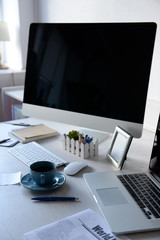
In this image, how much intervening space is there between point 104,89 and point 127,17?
73 cm

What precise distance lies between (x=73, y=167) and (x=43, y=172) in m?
0.15

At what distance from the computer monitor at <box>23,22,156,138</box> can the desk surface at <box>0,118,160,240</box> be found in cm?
14

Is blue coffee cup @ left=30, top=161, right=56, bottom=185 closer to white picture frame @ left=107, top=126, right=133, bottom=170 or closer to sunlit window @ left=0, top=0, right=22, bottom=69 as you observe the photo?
white picture frame @ left=107, top=126, right=133, bottom=170

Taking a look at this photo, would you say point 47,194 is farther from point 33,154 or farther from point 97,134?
point 97,134

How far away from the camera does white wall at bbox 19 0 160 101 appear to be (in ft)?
5.07

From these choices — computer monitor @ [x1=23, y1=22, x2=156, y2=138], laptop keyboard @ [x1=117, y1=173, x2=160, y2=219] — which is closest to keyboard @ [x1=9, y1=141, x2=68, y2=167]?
computer monitor @ [x1=23, y1=22, x2=156, y2=138]

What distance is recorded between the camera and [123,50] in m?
1.12

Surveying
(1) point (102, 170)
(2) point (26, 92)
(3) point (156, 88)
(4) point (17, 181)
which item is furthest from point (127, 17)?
(4) point (17, 181)

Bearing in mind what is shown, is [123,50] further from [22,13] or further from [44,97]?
[22,13]

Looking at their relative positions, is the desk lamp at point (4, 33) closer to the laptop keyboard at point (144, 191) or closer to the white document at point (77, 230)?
the laptop keyboard at point (144, 191)

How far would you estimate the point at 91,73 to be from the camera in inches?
47.8

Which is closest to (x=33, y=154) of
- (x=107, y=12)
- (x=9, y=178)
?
(x=9, y=178)

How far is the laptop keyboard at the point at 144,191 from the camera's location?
80 cm

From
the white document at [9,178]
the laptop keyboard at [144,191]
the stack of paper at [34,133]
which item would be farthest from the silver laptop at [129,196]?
the stack of paper at [34,133]
